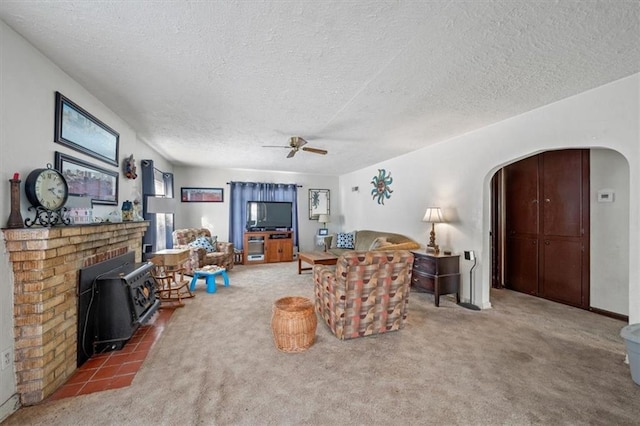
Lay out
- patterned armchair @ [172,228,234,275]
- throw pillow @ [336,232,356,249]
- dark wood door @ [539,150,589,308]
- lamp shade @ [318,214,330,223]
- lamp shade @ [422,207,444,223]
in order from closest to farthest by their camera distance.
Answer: dark wood door @ [539,150,589,308] < lamp shade @ [422,207,444,223] < patterned armchair @ [172,228,234,275] < throw pillow @ [336,232,356,249] < lamp shade @ [318,214,330,223]

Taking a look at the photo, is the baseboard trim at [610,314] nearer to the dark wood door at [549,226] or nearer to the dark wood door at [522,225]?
the dark wood door at [549,226]

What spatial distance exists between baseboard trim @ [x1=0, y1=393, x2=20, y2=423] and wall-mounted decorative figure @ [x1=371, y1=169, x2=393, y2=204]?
17.2ft

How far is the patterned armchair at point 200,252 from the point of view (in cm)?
489

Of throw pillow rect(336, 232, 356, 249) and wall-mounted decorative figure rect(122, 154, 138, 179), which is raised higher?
wall-mounted decorative figure rect(122, 154, 138, 179)

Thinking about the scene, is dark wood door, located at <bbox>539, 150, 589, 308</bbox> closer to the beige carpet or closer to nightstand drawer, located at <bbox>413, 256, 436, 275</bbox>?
the beige carpet

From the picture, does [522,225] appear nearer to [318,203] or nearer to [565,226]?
[565,226]

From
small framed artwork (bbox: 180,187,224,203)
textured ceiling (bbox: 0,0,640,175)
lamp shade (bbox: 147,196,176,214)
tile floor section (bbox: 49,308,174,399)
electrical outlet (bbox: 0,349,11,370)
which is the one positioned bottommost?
tile floor section (bbox: 49,308,174,399)

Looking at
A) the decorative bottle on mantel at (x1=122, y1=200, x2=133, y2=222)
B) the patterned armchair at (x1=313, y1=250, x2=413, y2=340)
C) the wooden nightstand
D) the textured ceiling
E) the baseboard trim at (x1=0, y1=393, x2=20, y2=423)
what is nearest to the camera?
the textured ceiling

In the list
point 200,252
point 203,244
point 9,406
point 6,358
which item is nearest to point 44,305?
point 6,358

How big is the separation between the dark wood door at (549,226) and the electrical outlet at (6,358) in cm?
554

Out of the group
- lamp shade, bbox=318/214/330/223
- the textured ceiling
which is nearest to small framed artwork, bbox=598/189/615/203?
the textured ceiling

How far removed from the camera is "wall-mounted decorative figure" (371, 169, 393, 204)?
17.9 ft

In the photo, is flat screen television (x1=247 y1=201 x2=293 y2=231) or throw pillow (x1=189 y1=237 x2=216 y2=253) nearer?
throw pillow (x1=189 y1=237 x2=216 y2=253)

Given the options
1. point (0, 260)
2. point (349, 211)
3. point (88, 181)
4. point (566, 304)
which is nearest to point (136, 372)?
point (0, 260)
